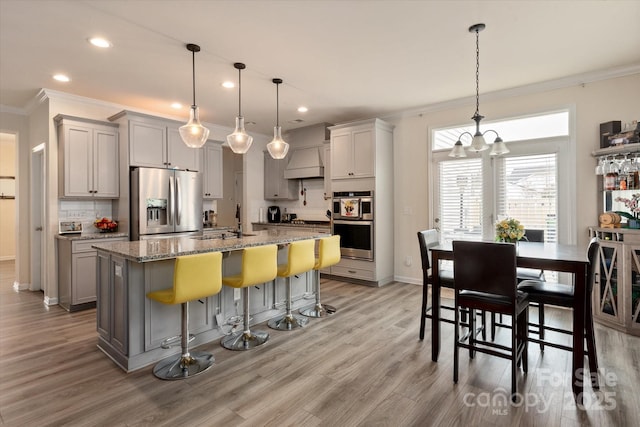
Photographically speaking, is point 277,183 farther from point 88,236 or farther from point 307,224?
point 88,236

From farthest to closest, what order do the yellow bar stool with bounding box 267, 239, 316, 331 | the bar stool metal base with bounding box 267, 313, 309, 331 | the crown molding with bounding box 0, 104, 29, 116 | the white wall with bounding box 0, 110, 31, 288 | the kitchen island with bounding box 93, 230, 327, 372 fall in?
the white wall with bounding box 0, 110, 31, 288
the crown molding with bounding box 0, 104, 29, 116
the bar stool metal base with bounding box 267, 313, 309, 331
the yellow bar stool with bounding box 267, 239, 316, 331
the kitchen island with bounding box 93, 230, 327, 372

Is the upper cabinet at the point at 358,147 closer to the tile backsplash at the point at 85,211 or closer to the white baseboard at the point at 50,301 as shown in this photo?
the tile backsplash at the point at 85,211

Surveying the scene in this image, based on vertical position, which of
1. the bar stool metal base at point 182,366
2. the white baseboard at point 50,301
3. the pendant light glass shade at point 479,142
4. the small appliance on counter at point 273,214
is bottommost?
the bar stool metal base at point 182,366

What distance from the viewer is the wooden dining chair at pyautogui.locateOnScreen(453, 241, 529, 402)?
2.26 metres

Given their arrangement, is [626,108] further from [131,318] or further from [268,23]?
[131,318]

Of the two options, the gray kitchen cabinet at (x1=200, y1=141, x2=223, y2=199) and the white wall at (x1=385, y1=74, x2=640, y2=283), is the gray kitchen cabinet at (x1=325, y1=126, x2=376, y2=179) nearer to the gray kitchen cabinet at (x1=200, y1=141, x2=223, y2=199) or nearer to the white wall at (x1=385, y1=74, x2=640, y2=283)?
the white wall at (x1=385, y1=74, x2=640, y2=283)

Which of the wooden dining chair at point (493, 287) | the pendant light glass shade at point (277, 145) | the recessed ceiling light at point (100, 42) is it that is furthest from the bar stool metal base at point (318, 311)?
the recessed ceiling light at point (100, 42)

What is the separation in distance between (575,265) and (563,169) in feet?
7.67

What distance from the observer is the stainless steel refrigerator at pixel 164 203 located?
4.52 m

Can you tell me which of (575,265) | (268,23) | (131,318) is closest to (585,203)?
(575,265)

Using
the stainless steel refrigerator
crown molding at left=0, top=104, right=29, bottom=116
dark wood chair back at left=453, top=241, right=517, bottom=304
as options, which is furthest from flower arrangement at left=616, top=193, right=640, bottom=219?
crown molding at left=0, top=104, right=29, bottom=116

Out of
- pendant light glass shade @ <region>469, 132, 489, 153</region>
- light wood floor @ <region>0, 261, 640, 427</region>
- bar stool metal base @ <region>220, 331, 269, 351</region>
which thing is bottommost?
light wood floor @ <region>0, 261, 640, 427</region>

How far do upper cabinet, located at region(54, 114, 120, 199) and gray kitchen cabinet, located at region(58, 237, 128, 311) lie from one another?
702 mm

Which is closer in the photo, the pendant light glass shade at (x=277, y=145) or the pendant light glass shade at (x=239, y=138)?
the pendant light glass shade at (x=239, y=138)
